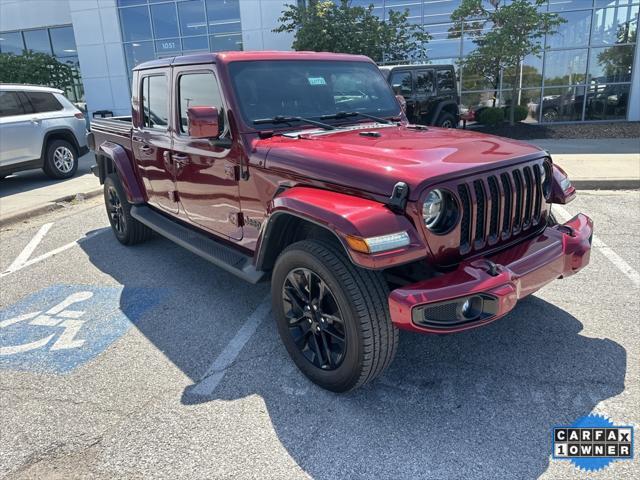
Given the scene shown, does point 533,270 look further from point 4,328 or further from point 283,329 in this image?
point 4,328

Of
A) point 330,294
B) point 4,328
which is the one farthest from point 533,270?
point 4,328

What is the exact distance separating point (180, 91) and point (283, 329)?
2228 mm

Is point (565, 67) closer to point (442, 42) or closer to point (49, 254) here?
point (442, 42)

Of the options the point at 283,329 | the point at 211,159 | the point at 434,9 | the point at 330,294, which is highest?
the point at 434,9

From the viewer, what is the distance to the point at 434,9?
1678 cm

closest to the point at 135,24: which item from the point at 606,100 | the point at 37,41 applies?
the point at 37,41

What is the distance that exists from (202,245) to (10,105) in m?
7.22

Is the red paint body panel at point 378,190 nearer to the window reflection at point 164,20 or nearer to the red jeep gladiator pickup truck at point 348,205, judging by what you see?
the red jeep gladiator pickup truck at point 348,205

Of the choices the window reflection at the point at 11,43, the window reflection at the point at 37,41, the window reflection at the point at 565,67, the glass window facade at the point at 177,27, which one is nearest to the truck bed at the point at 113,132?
the glass window facade at the point at 177,27

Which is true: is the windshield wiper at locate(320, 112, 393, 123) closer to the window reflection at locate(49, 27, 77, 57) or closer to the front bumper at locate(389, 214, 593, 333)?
the front bumper at locate(389, 214, 593, 333)

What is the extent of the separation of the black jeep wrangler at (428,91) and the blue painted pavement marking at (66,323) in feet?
28.7

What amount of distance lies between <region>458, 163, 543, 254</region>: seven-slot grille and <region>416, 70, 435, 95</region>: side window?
9.47 metres

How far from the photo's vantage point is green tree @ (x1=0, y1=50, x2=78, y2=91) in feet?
62.6

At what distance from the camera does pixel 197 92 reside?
12.5 ft
